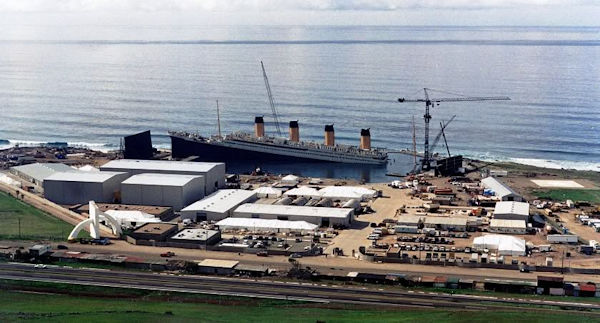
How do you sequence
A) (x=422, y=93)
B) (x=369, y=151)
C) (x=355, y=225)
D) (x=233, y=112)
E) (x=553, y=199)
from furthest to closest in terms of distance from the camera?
(x=422, y=93)
(x=233, y=112)
(x=369, y=151)
(x=553, y=199)
(x=355, y=225)

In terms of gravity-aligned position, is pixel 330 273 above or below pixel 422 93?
below

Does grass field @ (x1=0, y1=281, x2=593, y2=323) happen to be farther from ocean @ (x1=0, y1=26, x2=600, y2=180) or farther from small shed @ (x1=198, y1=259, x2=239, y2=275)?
ocean @ (x1=0, y1=26, x2=600, y2=180)

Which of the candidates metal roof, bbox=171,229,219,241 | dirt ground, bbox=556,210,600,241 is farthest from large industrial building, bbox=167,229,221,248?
dirt ground, bbox=556,210,600,241

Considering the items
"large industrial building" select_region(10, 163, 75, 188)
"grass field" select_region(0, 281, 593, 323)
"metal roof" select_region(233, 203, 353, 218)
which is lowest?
"grass field" select_region(0, 281, 593, 323)

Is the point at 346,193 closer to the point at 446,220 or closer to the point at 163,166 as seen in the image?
the point at 446,220

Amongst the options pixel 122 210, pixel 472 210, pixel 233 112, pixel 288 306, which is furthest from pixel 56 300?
pixel 233 112

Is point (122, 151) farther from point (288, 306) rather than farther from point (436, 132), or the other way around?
point (288, 306)
